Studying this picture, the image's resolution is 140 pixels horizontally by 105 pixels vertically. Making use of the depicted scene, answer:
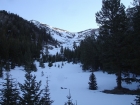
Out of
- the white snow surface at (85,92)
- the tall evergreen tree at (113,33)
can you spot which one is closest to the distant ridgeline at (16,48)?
the white snow surface at (85,92)

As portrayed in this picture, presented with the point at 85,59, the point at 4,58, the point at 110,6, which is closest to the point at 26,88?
the point at 110,6

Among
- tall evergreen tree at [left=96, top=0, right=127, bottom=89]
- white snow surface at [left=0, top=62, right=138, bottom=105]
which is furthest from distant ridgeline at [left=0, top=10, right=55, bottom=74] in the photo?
tall evergreen tree at [left=96, top=0, right=127, bottom=89]

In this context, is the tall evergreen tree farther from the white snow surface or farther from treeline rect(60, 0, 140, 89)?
the white snow surface

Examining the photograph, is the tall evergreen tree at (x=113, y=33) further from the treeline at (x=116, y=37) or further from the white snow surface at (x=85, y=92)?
the white snow surface at (x=85, y=92)

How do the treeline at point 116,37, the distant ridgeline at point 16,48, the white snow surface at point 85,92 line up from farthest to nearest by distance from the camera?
the distant ridgeline at point 16,48 < the treeline at point 116,37 < the white snow surface at point 85,92

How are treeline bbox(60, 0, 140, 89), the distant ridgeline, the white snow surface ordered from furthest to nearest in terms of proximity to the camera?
the distant ridgeline
treeline bbox(60, 0, 140, 89)
the white snow surface

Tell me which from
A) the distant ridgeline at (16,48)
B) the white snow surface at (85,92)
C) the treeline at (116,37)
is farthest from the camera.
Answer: the distant ridgeline at (16,48)

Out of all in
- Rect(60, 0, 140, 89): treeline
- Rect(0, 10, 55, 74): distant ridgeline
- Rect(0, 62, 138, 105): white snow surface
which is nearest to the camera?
Rect(0, 62, 138, 105): white snow surface

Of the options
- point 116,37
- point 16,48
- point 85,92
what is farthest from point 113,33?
point 16,48

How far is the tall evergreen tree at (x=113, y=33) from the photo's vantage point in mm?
17484

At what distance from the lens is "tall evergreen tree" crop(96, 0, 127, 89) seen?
17.5 m

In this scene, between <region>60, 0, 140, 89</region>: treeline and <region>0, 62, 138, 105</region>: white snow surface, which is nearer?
<region>0, 62, 138, 105</region>: white snow surface

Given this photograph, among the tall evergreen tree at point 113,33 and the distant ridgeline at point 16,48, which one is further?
the distant ridgeline at point 16,48

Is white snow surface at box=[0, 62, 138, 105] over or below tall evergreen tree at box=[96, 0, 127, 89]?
below
